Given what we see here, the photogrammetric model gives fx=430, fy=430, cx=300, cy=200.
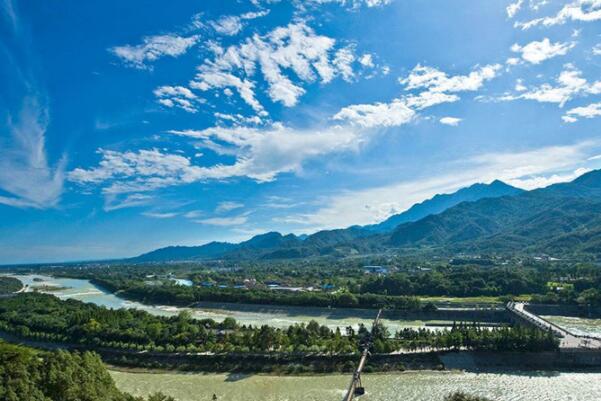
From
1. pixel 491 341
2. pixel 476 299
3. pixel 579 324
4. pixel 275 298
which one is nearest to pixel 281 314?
pixel 275 298

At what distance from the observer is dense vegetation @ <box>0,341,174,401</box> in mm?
21078

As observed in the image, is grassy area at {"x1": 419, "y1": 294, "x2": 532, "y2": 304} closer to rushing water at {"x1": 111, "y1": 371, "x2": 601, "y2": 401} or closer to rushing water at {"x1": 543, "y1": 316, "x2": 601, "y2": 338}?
rushing water at {"x1": 543, "y1": 316, "x2": 601, "y2": 338}

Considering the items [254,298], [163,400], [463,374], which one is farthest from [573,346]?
[254,298]

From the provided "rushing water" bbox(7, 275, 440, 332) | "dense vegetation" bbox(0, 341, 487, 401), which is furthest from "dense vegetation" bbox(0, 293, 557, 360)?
"dense vegetation" bbox(0, 341, 487, 401)

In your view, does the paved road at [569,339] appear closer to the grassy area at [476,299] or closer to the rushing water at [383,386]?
the rushing water at [383,386]

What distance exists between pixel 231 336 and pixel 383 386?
52.9 feet

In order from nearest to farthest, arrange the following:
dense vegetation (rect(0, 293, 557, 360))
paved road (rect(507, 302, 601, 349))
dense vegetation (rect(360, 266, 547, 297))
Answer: paved road (rect(507, 302, 601, 349))
dense vegetation (rect(0, 293, 557, 360))
dense vegetation (rect(360, 266, 547, 297))

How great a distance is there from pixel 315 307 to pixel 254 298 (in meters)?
11.6

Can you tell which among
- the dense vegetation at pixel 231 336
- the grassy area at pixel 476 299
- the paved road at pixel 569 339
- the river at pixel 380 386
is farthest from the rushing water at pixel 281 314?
the river at pixel 380 386

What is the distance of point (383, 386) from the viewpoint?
105 ft

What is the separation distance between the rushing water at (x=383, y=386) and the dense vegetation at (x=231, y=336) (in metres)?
3.41

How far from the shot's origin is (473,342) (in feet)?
126

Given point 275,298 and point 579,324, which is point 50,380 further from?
point 579,324

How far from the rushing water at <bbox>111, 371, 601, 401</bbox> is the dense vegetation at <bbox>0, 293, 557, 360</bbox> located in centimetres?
341
